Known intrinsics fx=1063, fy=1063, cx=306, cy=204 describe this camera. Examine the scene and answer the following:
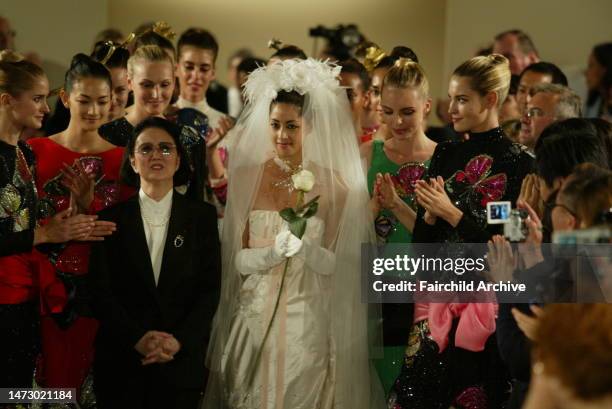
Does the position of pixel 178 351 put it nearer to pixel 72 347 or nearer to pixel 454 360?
pixel 72 347

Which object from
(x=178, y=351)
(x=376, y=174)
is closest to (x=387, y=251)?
(x=376, y=174)

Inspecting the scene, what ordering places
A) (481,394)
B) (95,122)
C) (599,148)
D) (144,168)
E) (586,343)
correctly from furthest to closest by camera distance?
(95,122)
(144,168)
(481,394)
(599,148)
(586,343)

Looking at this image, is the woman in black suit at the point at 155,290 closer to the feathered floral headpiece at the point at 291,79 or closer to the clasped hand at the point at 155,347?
the clasped hand at the point at 155,347

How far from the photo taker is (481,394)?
154 inches

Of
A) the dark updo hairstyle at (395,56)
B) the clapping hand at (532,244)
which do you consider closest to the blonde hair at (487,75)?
the dark updo hairstyle at (395,56)

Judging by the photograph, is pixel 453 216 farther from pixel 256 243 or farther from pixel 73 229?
pixel 73 229

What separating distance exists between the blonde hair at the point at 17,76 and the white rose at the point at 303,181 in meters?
1.13

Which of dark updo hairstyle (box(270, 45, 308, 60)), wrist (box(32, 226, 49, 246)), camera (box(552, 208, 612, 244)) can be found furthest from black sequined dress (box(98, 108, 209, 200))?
camera (box(552, 208, 612, 244))

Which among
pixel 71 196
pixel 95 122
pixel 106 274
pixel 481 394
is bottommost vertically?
pixel 481 394

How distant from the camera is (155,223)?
4.20 meters

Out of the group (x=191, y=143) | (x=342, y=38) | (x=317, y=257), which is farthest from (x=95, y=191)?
(x=342, y=38)

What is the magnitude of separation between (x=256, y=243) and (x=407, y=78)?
97 cm

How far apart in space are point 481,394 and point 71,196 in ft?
5.86

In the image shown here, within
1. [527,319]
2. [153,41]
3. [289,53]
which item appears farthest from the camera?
[153,41]
